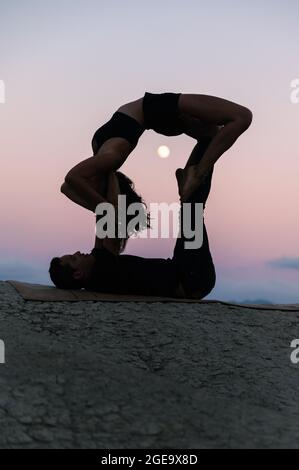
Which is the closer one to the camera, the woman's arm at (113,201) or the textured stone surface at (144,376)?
the textured stone surface at (144,376)

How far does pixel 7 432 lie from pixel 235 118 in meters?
3.07

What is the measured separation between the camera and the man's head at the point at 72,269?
Result: 4559 millimetres

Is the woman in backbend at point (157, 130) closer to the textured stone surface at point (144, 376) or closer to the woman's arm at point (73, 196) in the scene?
the woman's arm at point (73, 196)

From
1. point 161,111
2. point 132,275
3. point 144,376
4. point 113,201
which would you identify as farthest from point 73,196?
point 144,376

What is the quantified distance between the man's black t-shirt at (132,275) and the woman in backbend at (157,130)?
0.52m

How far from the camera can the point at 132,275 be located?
4.76 m

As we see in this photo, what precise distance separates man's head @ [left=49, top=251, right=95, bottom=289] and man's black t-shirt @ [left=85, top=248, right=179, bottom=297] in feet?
0.20

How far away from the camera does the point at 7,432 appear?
2650 mm

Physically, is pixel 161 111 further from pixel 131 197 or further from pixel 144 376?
pixel 144 376

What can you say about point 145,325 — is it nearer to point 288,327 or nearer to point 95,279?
point 95,279

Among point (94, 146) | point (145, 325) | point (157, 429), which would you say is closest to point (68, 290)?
point (145, 325)

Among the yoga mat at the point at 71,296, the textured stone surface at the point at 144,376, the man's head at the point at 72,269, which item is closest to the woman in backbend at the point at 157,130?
the man's head at the point at 72,269

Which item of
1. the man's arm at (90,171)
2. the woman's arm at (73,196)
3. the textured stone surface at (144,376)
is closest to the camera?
the textured stone surface at (144,376)

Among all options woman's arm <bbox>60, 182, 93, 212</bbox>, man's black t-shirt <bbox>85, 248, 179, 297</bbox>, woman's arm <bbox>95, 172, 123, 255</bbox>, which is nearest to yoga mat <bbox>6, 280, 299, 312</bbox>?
man's black t-shirt <bbox>85, 248, 179, 297</bbox>
